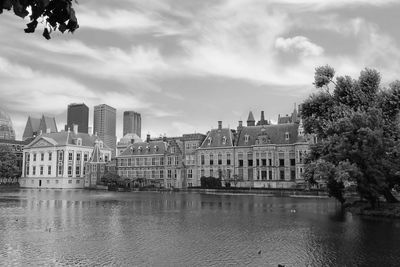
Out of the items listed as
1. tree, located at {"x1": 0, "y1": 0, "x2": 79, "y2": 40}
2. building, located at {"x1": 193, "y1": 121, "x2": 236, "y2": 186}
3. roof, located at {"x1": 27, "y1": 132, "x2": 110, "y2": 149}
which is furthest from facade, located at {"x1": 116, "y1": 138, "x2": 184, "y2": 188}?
tree, located at {"x1": 0, "y1": 0, "x2": 79, "y2": 40}

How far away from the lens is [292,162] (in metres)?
95.5

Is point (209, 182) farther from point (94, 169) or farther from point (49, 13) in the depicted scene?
point (49, 13)

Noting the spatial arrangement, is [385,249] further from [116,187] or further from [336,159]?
[116,187]

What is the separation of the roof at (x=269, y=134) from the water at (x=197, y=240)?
5707 centimetres

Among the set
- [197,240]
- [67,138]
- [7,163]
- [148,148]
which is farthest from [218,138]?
[197,240]

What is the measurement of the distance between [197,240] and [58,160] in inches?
4305

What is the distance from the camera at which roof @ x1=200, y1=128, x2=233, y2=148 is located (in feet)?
345

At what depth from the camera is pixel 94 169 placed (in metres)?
124

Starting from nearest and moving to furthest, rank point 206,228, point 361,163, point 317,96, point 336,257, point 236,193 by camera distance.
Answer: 1. point 336,257
2. point 206,228
3. point 361,163
4. point 317,96
5. point 236,193

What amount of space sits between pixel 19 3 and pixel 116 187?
341 ft

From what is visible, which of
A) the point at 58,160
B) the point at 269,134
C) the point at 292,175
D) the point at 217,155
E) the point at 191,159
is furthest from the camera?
the point at 58,160

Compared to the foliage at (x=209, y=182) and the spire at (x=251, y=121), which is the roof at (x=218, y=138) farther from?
the foliage at (x=209, y=182)

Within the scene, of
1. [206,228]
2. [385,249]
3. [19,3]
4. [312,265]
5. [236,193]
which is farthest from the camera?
[236,193]

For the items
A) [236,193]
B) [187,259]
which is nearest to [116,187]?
[236,193]
